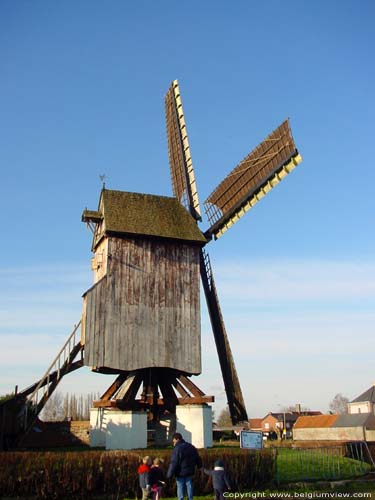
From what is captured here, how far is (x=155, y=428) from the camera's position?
24109 mm

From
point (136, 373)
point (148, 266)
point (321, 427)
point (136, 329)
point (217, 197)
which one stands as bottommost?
point (321, 427)

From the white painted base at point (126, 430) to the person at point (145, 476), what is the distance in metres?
7.86

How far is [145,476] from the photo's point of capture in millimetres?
12492

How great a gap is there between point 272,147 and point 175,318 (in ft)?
28.2

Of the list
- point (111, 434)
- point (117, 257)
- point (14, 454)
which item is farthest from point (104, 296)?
point (14, 454)

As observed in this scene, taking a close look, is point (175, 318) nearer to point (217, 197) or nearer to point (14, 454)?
point (217, 197)

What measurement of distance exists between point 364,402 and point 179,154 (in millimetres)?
62540

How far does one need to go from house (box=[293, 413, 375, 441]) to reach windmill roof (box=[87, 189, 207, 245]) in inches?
1354

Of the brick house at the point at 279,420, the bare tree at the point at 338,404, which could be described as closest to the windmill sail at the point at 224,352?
the brick house at the point at 279,420

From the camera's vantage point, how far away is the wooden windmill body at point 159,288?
2156cm

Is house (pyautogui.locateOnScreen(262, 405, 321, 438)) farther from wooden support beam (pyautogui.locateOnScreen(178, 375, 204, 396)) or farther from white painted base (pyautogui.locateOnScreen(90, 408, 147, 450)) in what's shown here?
white painted base (pyautogui.locateOnScreen(90, 408, 147, 450))

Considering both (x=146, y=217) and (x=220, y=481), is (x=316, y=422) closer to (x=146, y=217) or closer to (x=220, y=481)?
(x=146, y=217)

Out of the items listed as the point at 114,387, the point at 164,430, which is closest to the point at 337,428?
the point at 164,430

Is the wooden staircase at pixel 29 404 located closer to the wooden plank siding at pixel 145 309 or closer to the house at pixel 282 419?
the wooden plank siding at pixel 145 309
